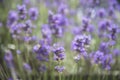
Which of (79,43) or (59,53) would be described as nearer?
(59,53)

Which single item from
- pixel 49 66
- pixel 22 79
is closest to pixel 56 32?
pixel 49 66

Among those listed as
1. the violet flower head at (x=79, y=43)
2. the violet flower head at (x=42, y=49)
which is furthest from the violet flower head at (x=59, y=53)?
the violet flower head at (x=42, y=49)

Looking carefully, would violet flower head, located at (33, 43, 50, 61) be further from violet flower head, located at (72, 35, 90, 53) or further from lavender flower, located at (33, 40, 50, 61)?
violet flower head, located at (72, 35, 90, 53)

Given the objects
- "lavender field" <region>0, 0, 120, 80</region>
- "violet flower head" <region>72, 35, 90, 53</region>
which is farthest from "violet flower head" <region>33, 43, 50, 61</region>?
"violet flower head" <region>72, 35, 90, 53</region>

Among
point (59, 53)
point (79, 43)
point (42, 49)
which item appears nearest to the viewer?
point (59, 53)

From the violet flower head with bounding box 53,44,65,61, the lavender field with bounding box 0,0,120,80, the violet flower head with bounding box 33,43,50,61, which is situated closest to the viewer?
the violet flower head with bounding box 53,44,65,61

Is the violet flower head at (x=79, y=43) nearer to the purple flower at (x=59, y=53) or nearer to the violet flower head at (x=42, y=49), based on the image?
the purple flower at (x=59, y=53)

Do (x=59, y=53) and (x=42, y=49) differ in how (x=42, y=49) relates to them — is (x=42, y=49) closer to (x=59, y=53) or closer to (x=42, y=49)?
(x=42, y=49)

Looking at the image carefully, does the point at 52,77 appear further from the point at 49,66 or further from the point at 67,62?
the point at 67,62

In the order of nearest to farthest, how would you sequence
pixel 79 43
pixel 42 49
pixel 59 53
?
1. pixel 59 53
2. pixel 79 43
3. pixel 42 49

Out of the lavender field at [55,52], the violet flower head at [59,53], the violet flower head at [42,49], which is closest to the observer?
the violet flower head at [59,53]

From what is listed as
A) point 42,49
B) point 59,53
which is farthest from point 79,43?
point 42,49
